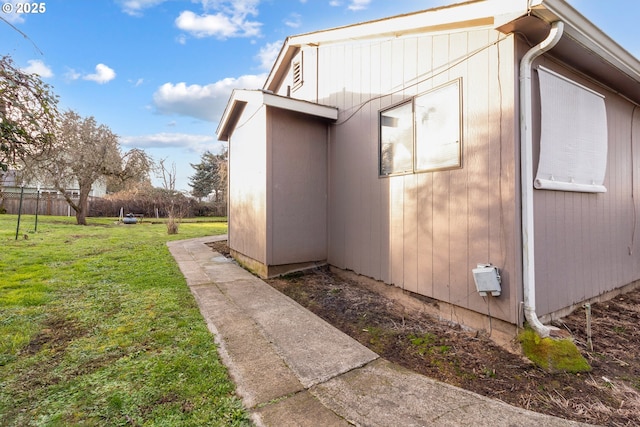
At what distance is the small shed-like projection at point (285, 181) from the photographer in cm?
498

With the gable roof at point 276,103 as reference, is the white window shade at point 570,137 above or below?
below

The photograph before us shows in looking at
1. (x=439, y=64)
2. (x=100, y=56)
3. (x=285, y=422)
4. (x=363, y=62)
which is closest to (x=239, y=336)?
(x=285, y=422)

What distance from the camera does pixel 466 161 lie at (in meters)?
3.00

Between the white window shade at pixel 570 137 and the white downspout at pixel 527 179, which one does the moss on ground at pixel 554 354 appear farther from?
the white window shade at pixel 570 137

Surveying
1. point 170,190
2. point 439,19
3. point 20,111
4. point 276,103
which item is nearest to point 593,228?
point 439,19

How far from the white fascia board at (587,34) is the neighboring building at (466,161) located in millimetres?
15

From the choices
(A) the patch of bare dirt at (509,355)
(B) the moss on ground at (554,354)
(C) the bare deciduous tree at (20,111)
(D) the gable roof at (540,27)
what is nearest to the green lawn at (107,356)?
(A) the patch of bare dirt at (509,355)

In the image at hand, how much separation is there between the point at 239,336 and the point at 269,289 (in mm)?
1662

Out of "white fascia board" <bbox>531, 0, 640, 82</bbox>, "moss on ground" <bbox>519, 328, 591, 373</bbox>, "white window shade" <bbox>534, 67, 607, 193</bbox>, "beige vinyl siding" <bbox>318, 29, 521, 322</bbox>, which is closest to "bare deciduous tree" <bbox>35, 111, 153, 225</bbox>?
"beige vinyl siding" <bbox>318, 29, 521, 322</bbox>

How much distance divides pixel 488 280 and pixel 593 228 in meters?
2.13

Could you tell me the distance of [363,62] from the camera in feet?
15.3

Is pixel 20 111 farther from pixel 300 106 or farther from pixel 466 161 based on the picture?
pixel 466 161

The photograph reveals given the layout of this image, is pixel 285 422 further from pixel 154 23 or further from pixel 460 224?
pixel 154 23

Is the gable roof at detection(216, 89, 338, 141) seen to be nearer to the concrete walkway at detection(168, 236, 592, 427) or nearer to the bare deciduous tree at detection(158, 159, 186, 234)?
the concrete walkway at detection(168, 236, 592, 427)
